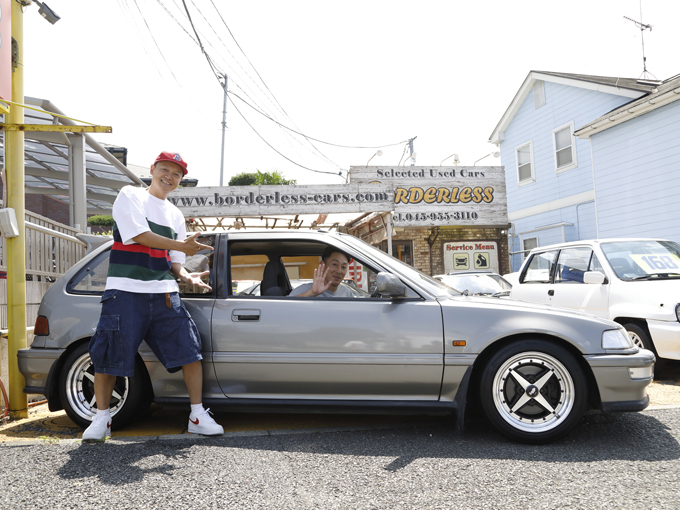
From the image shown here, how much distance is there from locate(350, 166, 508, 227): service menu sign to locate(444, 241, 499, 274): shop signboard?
0.98 metres

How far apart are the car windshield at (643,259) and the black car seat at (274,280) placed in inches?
156

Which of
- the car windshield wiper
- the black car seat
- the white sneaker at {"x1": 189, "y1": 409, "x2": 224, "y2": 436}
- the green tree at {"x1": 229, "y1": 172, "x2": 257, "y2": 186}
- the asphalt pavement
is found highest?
the green tree at {"x1": 229, "y1": 172, "x2": 257, "y2": 186}

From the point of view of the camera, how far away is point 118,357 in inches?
133

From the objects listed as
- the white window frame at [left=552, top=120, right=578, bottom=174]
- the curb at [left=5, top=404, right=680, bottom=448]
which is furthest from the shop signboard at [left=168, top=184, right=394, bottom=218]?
the curb at [left=5, top=404, right=680, bottom=448]

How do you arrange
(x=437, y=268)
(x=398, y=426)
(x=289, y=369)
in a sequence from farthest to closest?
(x=437, y=268) → (x=398, y=426) → (x=289, y=369)

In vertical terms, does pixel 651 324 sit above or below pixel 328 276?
below

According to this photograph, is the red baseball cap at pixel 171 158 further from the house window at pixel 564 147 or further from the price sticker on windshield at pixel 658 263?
the house window at pixel 564 147

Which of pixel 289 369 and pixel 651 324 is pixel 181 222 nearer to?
pixel 289 369

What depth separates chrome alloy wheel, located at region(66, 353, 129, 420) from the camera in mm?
3809

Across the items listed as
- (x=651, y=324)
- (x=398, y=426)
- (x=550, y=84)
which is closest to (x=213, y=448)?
(x=398, y=426)

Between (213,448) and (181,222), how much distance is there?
158 centimetres

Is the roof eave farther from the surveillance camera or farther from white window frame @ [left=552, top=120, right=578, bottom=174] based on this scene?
the surveillance camera

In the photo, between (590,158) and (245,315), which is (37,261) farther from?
(590,158)

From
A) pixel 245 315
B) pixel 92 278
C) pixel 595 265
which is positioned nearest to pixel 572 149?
pixel 595 265
